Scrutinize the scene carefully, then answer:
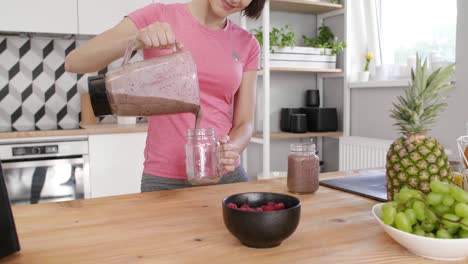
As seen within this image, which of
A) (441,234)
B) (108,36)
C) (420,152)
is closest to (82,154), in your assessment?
(108,36)

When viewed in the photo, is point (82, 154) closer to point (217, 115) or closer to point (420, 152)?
point (217, 115)

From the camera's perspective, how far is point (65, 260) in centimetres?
72

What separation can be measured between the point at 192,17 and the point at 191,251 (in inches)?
35.4

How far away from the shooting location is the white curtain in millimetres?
3143

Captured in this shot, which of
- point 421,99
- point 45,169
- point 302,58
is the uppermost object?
point 302,58

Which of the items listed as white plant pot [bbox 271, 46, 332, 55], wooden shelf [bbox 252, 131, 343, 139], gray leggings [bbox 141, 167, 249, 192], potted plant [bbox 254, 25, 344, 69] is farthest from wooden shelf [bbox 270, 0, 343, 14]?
gray leggings [bbox 141, 167, 249, 192]

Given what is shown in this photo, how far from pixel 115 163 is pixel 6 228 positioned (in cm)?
201

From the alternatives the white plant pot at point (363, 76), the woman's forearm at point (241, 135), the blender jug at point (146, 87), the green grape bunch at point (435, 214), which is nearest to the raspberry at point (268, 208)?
the green grape bunch at point (435, 214)

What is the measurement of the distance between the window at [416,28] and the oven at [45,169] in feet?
7.12

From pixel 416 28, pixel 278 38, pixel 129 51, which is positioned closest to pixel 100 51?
pixel 129 51

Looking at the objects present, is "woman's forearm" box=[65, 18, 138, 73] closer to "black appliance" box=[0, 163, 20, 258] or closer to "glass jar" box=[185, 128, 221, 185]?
"glass jar" box=[185, 128, 221, 185]

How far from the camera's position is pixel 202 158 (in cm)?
105

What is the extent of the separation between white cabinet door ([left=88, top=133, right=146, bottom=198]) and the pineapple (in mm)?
1979

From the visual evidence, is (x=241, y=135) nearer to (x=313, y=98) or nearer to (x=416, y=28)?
(x=313, y=98)
